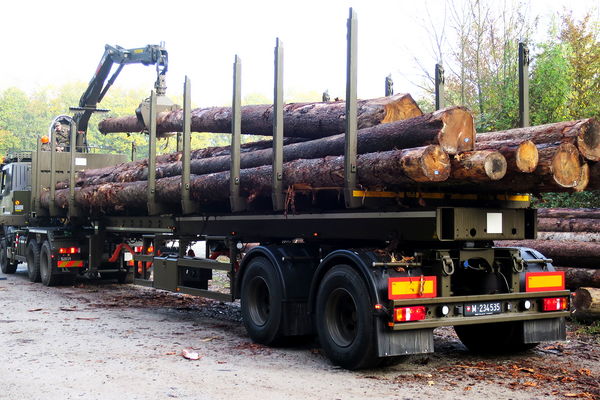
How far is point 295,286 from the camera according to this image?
835 centimetres

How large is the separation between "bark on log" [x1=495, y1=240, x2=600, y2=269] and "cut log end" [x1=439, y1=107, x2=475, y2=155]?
444cm

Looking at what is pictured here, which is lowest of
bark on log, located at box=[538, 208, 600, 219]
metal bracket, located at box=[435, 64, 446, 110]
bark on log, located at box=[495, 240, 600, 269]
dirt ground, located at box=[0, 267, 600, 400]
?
dirt ground, located at box=[0, 267, 600, 400]

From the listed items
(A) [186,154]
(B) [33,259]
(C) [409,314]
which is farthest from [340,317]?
(B) [33,259]

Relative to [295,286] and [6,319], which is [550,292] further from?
[6,319]

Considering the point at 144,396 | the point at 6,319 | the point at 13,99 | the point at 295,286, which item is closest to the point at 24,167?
the point at 6,319

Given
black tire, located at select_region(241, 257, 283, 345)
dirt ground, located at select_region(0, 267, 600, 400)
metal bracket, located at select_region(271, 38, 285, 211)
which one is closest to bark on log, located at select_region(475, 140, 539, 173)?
dirt ground, located at select_region(0, 267, 600, 400)

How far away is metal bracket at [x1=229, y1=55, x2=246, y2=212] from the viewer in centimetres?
913

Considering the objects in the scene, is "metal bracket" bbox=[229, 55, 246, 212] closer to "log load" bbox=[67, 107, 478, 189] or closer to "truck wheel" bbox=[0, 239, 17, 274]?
"log load" bbox=[67, 107, 478, 189]

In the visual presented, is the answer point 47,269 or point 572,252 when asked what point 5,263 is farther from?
point 572,252

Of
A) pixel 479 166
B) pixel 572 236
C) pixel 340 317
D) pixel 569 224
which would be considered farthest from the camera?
pixel 569 224

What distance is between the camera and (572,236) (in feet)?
38.1

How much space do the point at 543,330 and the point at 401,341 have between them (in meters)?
2.05

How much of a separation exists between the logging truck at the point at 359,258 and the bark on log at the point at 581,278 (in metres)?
2.77

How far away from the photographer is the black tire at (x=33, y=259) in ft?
54.2
